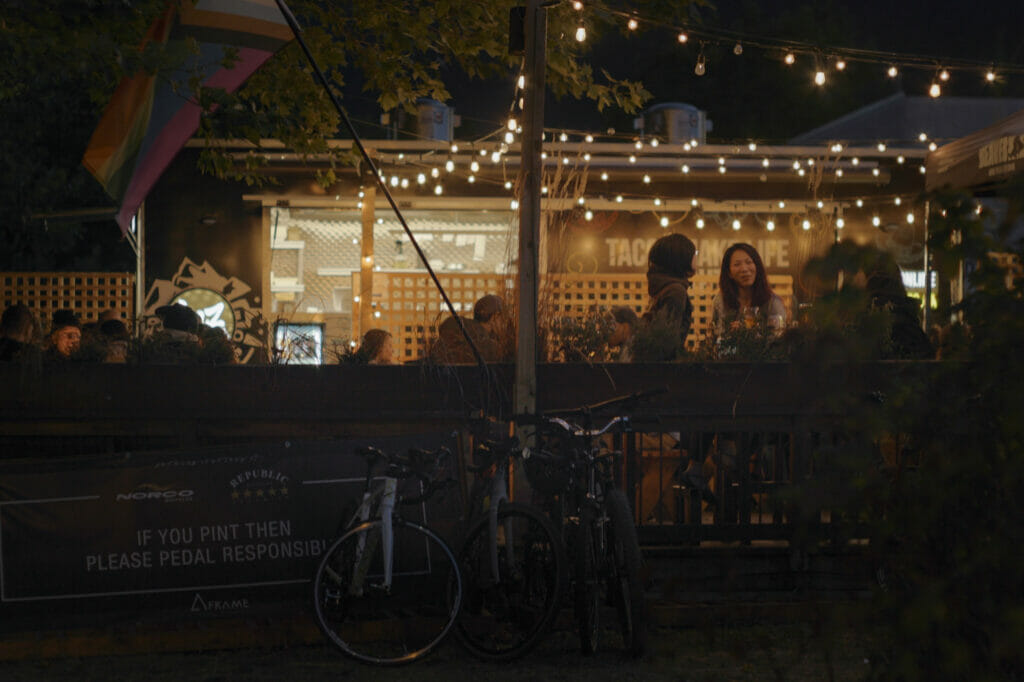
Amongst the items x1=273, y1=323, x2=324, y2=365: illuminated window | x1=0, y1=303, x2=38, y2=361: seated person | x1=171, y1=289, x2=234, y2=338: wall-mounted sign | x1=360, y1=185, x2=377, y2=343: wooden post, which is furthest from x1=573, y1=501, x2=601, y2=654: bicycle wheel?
x1=171, y1=289, x2=234, y2=338: wall-mounted sign

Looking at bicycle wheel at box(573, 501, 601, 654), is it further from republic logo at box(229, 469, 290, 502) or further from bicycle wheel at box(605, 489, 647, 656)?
republic logo at box(229, 469, 290, 502)

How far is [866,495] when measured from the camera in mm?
2678

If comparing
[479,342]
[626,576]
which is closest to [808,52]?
[479,342]

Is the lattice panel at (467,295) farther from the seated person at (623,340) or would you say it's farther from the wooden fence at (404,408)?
the wooden fence at (404,408)

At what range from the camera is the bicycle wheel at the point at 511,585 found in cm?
503

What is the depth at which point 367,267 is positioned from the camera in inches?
518

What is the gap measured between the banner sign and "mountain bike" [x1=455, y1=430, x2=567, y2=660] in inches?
17.1

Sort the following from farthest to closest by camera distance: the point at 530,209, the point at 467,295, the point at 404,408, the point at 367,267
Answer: the point at 367,267
the point at 467,295
the point at 530,209
the point at 404,408

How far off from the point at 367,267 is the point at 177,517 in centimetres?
798

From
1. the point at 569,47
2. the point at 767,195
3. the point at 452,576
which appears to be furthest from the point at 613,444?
the point at 767,195

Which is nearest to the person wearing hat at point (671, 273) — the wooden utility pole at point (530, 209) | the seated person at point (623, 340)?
the seated person at point (623, 340)

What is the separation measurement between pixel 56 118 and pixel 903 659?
2788 cm

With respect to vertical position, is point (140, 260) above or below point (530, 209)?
above

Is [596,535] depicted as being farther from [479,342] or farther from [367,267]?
[367,267]
